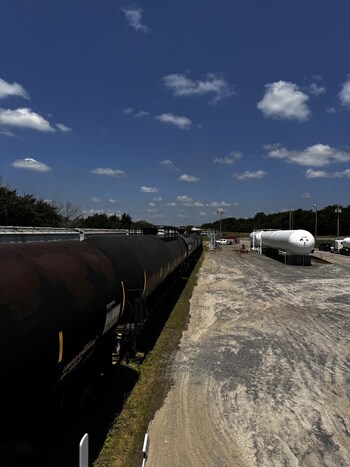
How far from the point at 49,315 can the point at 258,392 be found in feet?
20.3

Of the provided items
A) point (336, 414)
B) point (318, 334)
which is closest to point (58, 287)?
point (336, 414)

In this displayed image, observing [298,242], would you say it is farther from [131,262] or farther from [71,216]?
[71,216]

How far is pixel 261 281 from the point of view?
2881 centimetres

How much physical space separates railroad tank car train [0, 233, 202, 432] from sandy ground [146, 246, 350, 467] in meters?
2.22

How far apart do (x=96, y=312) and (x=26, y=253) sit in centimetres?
164

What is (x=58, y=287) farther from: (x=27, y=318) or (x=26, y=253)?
(x=27, y=318)

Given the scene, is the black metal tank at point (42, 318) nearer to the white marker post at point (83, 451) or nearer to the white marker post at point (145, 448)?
the white marker post at point (83, 451)

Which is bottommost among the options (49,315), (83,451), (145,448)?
(145,448)

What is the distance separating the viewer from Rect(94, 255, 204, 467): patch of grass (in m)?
6.47

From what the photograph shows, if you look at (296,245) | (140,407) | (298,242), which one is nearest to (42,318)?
(140,407)

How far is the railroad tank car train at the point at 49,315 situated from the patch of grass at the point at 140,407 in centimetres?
117

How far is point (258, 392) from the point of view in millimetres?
9117

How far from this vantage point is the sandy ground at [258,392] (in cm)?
671

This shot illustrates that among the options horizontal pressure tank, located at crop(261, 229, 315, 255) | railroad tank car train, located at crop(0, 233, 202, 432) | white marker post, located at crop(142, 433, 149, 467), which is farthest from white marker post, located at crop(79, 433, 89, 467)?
horizontal pressure tank, located at crop(261, 229, 315, 255)
